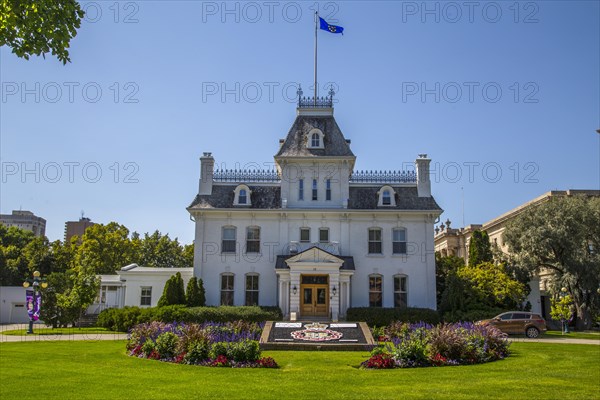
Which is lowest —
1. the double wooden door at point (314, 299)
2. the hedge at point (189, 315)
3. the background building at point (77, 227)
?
the hedge at point (189, 315)

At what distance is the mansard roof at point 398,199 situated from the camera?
35.5 meters

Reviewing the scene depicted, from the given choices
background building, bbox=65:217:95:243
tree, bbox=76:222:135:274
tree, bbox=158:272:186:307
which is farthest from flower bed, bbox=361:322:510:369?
background building, bbox=65:217:95:243

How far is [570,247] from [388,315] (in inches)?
642

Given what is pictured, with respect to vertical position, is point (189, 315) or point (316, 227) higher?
point (316, 227)

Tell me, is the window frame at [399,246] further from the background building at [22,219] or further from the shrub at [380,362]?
the background building at [22,219]

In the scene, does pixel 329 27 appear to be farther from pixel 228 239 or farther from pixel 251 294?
pixel 251 294

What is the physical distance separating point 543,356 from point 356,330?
808 centimetres

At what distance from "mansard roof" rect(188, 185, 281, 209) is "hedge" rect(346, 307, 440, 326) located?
905cm

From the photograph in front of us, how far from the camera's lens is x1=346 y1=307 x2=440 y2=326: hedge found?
3073 centimetres

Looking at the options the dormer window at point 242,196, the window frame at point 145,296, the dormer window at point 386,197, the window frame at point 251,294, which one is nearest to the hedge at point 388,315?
the window frame at point 251,294

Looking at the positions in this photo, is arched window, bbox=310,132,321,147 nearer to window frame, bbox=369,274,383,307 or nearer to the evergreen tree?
window frame, bbox=369,274,383,307

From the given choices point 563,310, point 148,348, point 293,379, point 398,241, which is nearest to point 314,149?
point 398,241

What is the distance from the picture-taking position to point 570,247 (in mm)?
38125

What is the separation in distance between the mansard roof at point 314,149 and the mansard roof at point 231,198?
269cm
